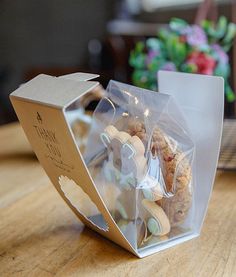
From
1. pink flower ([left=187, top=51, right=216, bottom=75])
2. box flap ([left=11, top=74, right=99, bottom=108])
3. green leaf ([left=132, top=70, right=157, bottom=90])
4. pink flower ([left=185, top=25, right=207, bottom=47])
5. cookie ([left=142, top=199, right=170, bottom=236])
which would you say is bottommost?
green leaf ([left=132, top=70, right=157, bottom=90])

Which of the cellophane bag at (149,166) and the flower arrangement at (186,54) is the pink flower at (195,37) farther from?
the cellophane bag at (149,166)

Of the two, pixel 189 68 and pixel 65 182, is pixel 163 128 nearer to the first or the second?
pixel 65 182

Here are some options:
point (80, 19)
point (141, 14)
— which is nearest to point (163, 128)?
point (141, 14)

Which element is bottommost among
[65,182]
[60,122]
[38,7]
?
[38,7]

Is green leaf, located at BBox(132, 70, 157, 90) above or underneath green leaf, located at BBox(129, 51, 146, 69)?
underneath

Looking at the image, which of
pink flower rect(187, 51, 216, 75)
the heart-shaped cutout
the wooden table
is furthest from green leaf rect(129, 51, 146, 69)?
the heart-shaped cutout

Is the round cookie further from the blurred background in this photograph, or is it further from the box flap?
the blurred background

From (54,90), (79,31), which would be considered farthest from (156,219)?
(79,31)

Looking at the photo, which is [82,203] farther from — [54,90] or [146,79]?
[146,79]
